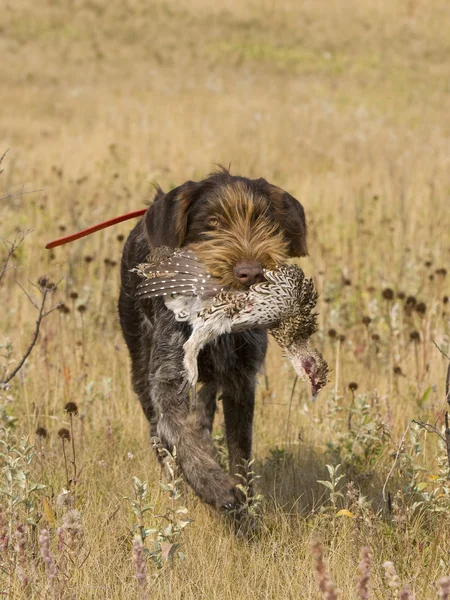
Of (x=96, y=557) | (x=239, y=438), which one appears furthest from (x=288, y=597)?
(x=239, y=438)

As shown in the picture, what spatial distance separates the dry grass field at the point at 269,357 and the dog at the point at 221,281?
259 mm

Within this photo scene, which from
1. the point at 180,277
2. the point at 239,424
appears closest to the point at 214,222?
the point at 180,277

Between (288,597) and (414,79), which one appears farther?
(414,79)

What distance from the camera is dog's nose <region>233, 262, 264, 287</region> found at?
10.5ft

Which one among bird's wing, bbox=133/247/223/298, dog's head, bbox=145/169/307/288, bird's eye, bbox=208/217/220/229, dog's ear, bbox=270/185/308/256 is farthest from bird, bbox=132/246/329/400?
dog's ear, bbox=270/185/308/256

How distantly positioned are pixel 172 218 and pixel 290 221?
20.2 inches

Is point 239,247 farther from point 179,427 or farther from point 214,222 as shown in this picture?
point 179,427

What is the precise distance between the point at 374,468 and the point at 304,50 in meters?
28.6

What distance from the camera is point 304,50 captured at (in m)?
31.0

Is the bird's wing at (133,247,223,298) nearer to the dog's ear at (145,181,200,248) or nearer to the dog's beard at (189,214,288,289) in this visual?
the dog's beard at (189,214,288,289)

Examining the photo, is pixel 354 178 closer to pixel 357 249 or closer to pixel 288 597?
pixel 357 249

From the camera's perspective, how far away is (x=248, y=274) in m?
3.19

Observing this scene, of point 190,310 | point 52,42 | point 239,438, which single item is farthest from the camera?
point 52,42

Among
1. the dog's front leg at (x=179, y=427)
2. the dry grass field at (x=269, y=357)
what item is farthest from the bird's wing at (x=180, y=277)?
the dry grass field at (x=269, y=357)
